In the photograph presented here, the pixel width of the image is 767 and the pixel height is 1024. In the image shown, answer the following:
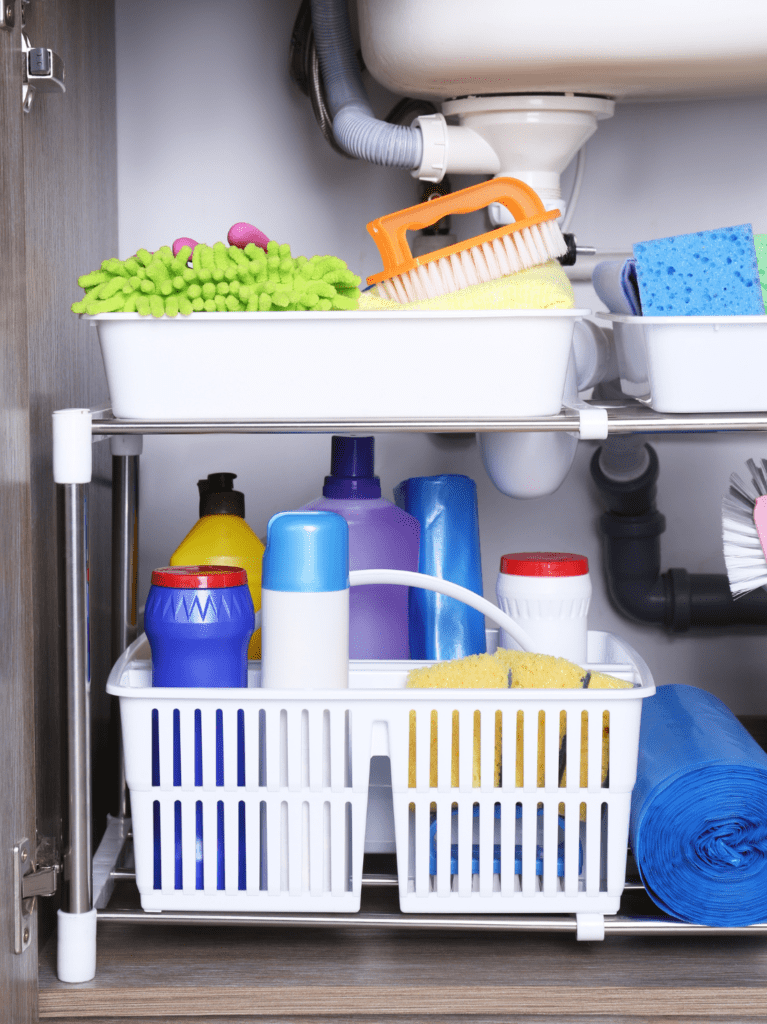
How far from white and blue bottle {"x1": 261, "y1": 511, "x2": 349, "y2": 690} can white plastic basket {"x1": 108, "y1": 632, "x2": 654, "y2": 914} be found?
21 mm

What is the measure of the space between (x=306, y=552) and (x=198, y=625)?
0.11 meters

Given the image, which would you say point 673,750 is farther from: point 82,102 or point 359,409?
point 82,102

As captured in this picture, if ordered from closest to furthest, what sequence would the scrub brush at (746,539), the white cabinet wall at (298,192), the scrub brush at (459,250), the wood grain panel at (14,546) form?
1. the wood grain panel at (14,546)
2. the scrub brush at (459,250)
3. the scrub brush at (746,539)
4. the white cabinet wall at (298,192)

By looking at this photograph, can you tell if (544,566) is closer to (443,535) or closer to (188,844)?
(443,535)

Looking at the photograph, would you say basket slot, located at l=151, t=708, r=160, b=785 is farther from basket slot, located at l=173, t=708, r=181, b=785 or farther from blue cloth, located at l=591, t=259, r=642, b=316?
blue cloth, located at l=591, t=259, r=642, b=316

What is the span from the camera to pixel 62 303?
98cm

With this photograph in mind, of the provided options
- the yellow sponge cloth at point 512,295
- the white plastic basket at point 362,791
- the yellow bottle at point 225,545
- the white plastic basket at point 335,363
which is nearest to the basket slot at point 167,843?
the white plastic basket at point 362,791

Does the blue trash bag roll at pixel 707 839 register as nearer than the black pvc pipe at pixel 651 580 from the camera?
Yes

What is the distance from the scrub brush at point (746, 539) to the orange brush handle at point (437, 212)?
35 centimetres

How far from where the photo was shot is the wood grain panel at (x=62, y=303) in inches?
34.9

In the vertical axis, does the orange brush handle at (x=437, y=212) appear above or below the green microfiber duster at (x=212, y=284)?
above

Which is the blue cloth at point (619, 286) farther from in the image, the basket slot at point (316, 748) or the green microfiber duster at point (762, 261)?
the basket slot at point (316, 748)

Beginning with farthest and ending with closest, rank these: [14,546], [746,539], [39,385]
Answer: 1. [746,539]
2. [39,385]
3. [14,546]

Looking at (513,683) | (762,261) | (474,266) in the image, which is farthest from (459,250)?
(513,683)
